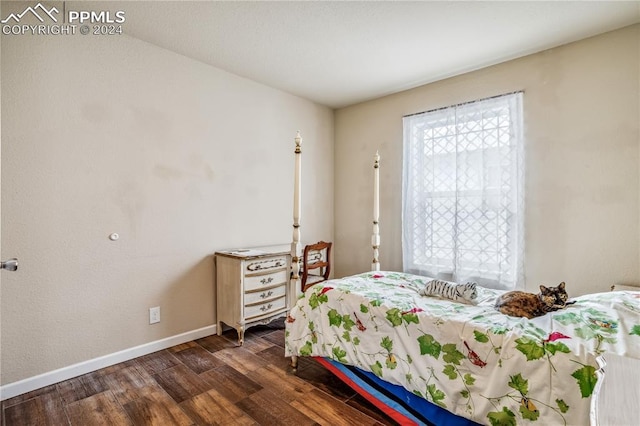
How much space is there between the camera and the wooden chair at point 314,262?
9.11 feet

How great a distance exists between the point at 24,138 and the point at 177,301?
1569mm

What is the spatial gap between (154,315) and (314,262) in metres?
1.47

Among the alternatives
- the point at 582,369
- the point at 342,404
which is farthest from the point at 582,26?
the point at 342,404

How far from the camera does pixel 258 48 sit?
8.33ft

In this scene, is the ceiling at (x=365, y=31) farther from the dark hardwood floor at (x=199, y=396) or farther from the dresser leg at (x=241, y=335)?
the dark hardwood floor at (x=199, y=396)

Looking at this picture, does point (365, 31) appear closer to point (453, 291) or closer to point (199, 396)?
point (453, 291)

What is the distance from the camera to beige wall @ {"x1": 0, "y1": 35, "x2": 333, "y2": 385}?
76.0 inches

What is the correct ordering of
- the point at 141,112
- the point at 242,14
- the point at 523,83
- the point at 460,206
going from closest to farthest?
the point at 242,14
the point at 141,112
the point at 523,83
the point at 460,206

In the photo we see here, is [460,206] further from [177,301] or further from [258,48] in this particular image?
[177,301]

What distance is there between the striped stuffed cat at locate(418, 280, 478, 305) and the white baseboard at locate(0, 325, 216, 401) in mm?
2062

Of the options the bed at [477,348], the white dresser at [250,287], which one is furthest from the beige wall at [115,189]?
the bed at [477,348]

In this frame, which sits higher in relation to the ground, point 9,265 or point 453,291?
point 9,265

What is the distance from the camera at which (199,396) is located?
1893 mm

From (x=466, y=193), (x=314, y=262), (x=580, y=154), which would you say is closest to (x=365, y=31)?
(x=466, y=193)
